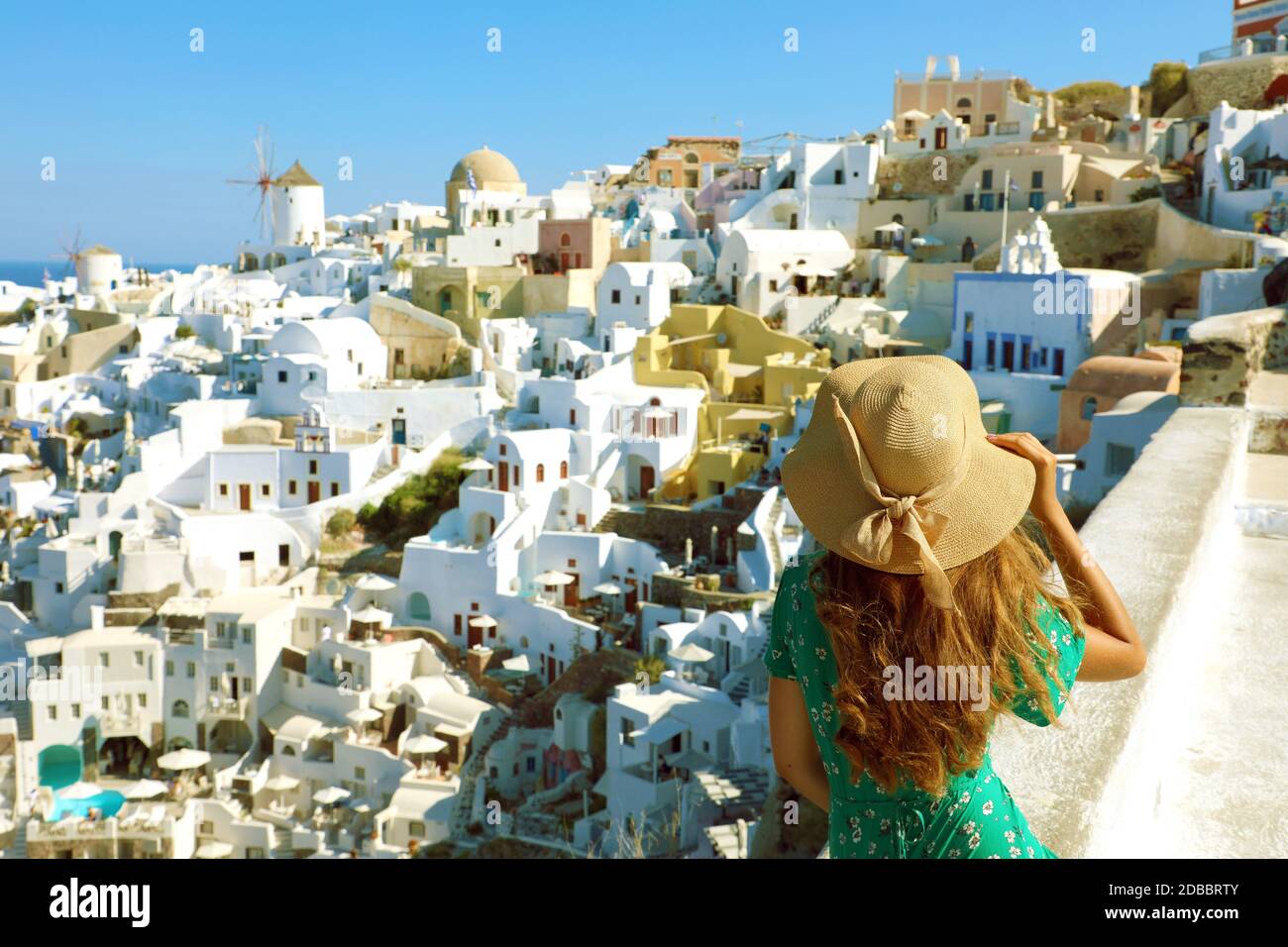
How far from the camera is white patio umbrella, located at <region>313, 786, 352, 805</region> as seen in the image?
15.7 m

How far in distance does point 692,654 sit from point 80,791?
823 centimetres

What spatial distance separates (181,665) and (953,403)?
18.6 meters

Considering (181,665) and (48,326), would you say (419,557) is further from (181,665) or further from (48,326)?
(48,326)

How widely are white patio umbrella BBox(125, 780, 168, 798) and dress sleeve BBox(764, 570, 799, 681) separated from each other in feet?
53.0

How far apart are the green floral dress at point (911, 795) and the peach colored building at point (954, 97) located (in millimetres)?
30450

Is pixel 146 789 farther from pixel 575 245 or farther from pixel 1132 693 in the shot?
pixel 1132 693

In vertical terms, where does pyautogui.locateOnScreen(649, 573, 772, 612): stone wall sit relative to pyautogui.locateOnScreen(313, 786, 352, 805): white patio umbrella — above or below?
above

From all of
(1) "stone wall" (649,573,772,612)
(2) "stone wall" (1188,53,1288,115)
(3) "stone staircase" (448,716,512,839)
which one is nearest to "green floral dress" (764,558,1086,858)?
(3) "stone staircase" (448,716,512,839)

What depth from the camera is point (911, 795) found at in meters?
1.59

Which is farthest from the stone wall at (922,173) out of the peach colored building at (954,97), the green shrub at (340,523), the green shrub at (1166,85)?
the green shrub at (340,523)

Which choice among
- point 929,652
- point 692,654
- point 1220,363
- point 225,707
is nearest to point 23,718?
point 225,707

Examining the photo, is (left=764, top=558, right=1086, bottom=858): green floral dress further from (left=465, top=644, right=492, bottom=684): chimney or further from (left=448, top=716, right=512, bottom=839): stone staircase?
(left=465, top=644, right=492, bottom=684): chimney

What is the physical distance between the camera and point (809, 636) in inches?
62.8

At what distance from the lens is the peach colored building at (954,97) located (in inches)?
1222
